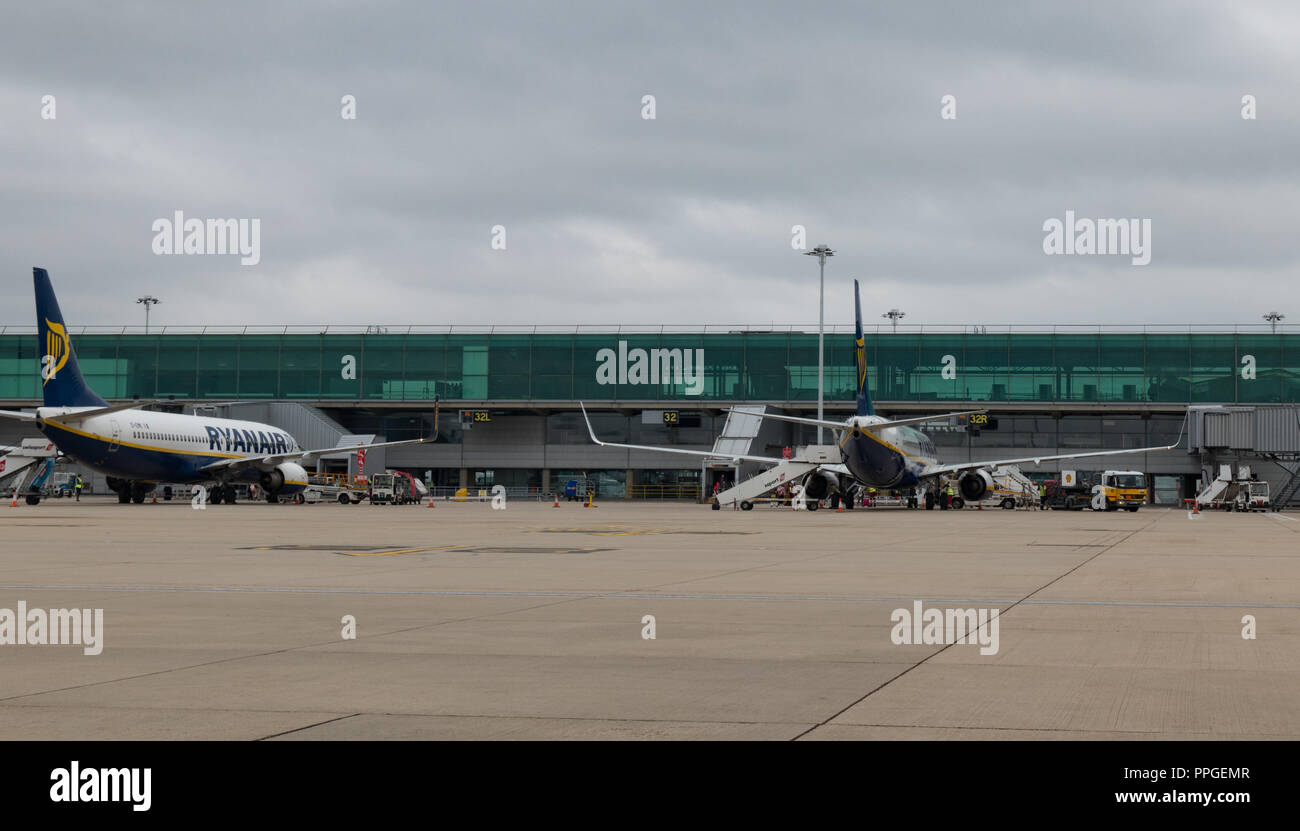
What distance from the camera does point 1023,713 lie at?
7.75 meters

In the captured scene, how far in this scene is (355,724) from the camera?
7.27 meters

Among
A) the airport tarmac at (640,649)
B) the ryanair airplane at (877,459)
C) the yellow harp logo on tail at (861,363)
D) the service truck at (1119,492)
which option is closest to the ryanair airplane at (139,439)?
the ryanair airplane at (877,459)

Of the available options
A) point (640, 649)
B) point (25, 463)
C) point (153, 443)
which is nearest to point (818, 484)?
point (153, 443)

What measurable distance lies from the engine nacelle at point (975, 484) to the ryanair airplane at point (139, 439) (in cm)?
3752

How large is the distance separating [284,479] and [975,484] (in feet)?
126

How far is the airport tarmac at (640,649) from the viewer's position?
7.45 meters

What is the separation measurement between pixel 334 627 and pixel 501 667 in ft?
10.7

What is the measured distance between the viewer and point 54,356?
5491cm

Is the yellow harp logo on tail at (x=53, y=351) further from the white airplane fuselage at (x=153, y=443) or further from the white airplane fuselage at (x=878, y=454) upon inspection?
the white airplane fuselage at (x=878, y=454)
